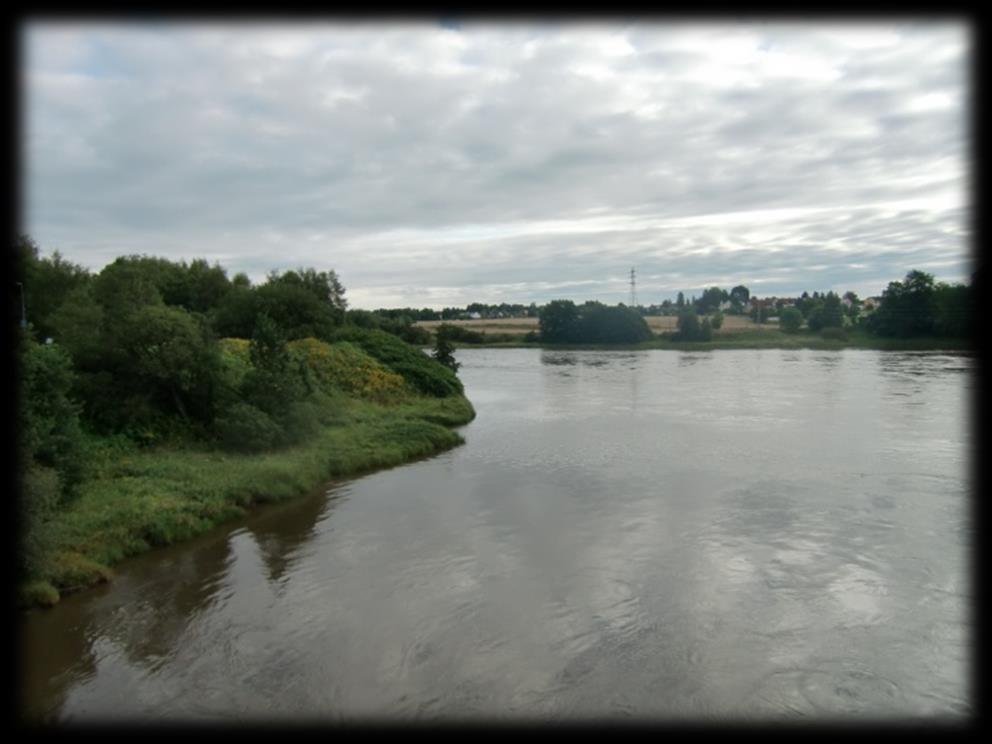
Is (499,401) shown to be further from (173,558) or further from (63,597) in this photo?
(63,597)

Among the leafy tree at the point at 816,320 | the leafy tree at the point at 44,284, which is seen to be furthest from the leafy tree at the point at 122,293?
the leafy tree at the point at 816,320

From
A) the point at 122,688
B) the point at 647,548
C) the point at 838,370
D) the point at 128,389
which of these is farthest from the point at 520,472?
the point at 838,370

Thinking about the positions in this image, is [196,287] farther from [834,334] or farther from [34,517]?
[834,334]

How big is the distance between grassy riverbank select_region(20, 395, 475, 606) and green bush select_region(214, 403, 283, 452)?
33cm

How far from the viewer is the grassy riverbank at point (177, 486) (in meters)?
9.60

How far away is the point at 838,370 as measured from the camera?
37.7 m

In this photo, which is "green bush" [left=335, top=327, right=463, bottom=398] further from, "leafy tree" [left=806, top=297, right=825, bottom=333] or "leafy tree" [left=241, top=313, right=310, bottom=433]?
"leafy tree" [left=806, top=297, right=825, bottom=333]

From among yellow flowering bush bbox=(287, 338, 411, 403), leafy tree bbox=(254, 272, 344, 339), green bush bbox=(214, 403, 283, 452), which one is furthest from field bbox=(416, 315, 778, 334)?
green bush bbox=(214, 403, 283, 452)

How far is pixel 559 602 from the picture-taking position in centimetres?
872

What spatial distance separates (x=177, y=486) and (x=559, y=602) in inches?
317

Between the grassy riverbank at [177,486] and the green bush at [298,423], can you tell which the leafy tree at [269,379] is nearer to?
the green bush at [298,423]

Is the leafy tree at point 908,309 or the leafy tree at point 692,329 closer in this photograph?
the leafy tree at point 908,309

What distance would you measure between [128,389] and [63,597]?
24.8ft

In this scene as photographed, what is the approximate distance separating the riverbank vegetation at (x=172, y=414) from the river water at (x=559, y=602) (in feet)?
2.48
